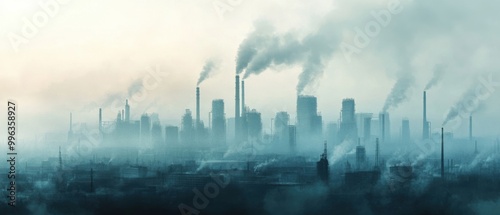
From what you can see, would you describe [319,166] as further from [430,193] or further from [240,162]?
[240,162]

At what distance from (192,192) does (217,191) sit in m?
1.87

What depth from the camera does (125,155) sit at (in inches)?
3391

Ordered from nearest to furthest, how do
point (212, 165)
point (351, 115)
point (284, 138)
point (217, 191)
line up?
point (217, 191) → point (212, 165) → point (351, 115) → point (284, 138)

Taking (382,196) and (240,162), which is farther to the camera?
(240,162)

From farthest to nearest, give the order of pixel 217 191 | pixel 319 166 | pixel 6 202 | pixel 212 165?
pixel 212 165
pixel 319 166
pixel 217 191
pixel 6 202

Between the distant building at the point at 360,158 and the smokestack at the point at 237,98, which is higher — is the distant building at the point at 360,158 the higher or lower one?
the lower one

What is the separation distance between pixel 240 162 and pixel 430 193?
125 ft

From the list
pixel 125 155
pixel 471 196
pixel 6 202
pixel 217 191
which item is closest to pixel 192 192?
pixel 217 191

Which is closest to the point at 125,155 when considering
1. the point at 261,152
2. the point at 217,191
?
the point at 261,152

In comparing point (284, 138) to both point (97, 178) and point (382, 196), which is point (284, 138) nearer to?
point (97, 178)

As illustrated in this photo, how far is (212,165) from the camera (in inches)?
2798

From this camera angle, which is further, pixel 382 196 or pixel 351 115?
pixel 351 115

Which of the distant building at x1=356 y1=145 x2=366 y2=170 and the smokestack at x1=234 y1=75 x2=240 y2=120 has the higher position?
the smokestack at x1=234 y1=75 x2=240 y2=120

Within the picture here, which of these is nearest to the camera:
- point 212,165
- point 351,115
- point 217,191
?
point 217,191
